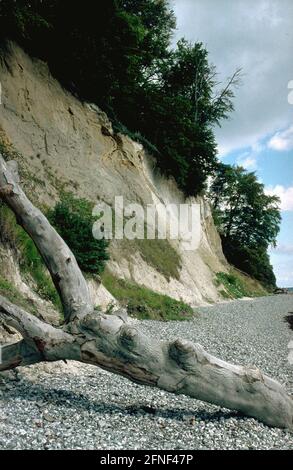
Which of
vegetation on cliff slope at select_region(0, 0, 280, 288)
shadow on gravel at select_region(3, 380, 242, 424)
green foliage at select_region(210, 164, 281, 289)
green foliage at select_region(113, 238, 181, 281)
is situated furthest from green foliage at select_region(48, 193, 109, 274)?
green foliage at select_region(210, 164, 281, 289)

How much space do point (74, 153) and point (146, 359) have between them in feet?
56.9

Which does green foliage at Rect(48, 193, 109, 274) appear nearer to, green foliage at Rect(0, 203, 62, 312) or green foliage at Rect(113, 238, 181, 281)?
green foliage at Rect(0, 203, 62, 312)

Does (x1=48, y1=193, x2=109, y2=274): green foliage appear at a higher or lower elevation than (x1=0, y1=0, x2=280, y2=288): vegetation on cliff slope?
lower

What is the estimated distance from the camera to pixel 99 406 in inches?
201

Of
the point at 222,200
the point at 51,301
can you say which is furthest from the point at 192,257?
the point at 222,200

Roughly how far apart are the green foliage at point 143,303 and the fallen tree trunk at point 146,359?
9070mm

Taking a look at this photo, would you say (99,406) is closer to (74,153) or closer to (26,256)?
(26,256)

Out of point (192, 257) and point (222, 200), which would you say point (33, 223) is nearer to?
point (192, 257)

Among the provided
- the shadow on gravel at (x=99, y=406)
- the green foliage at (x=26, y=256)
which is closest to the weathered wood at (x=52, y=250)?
the shadow on gravel at (x=99, y=406)

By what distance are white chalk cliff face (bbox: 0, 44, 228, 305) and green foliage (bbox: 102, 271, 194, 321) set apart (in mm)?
1418

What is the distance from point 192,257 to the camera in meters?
27.5

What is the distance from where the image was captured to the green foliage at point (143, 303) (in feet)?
47.4

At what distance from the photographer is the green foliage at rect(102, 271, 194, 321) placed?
47.4 feet

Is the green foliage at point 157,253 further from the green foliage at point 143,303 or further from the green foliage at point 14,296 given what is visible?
the green foliage at point 14,296
